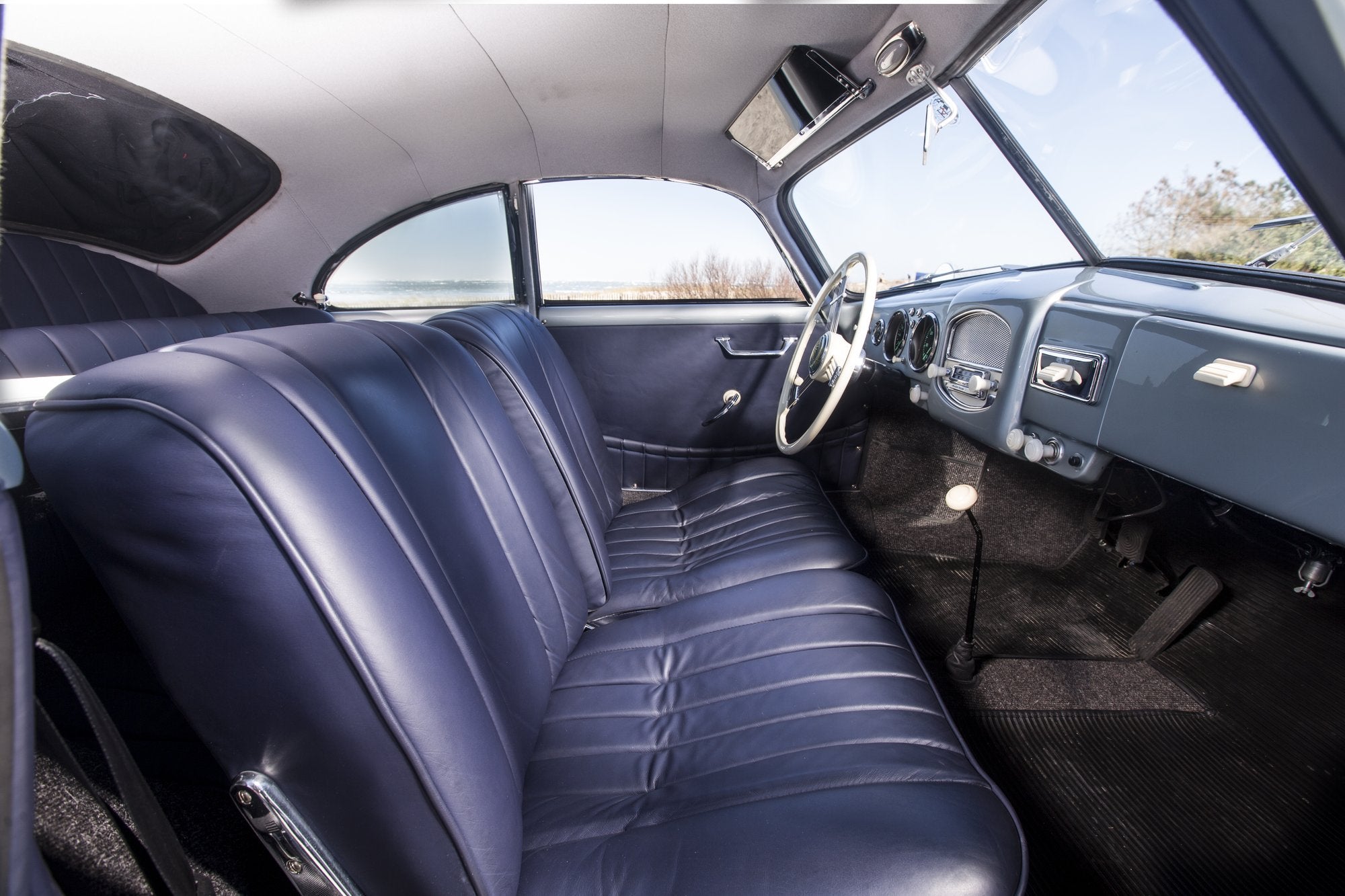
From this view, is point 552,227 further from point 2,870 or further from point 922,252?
point 2,870

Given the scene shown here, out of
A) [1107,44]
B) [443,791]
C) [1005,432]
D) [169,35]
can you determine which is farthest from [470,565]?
[169,35]

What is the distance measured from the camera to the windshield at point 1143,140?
94 cm

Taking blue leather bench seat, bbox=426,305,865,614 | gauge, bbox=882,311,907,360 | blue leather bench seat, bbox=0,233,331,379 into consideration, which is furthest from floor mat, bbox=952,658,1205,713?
blue leather bench seat, bbox=0,233,331,379

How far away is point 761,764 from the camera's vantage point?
767 millimetres

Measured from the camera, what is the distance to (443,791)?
20.3 inches

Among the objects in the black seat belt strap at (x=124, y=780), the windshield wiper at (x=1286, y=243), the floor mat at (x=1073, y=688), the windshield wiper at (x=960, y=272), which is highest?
the windshield wiper at (x=1286, y=243)

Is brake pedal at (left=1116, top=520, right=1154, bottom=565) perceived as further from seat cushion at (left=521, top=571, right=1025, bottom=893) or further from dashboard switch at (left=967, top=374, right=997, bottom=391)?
seat cushion at (left=521, top=571, right=1025, bottom=893)

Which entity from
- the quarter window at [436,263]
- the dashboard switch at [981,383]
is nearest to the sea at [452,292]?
the quarter window at [436,263]

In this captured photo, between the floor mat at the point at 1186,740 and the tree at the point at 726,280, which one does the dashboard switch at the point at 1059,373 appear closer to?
the floor mat at the point at 1186,740

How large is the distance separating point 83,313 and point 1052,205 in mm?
2996

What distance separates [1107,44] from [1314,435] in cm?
85

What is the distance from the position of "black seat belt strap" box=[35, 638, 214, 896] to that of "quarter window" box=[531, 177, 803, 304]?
6.90 ft

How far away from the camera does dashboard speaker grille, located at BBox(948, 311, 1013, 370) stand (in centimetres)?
138

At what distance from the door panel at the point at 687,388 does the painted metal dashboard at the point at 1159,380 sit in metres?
0.76
